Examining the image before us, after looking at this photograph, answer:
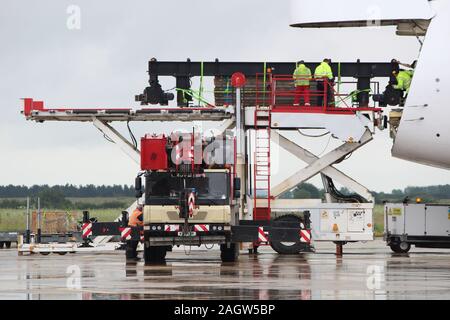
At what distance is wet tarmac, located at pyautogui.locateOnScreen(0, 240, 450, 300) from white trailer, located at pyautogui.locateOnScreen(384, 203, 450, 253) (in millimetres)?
5522

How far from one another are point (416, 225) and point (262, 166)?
6222 millimetres

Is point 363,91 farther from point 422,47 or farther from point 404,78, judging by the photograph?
point 422,47

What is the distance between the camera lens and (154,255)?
29297 mm

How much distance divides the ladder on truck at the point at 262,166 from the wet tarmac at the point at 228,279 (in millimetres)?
3377

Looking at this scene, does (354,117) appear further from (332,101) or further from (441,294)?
(441,294)

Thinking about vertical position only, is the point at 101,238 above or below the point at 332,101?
below

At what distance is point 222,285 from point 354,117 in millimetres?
17223

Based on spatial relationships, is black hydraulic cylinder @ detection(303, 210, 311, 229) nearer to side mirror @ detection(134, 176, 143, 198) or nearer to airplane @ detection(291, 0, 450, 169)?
airplane @ detection(291, 0, 450, 169)

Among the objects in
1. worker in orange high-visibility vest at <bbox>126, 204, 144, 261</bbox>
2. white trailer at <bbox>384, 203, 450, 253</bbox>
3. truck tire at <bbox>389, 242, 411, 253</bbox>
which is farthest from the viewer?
truck tire at <bbox>389, 242, 411, 253</bbox>

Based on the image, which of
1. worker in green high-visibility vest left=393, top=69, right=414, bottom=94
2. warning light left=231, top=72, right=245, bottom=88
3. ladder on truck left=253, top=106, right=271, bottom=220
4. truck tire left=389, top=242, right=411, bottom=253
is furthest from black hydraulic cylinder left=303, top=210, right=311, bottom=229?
truck tire left=389, top=242, right=411, bottom=253

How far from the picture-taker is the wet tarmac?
58.1 ft

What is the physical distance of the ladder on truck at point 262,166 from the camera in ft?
113
